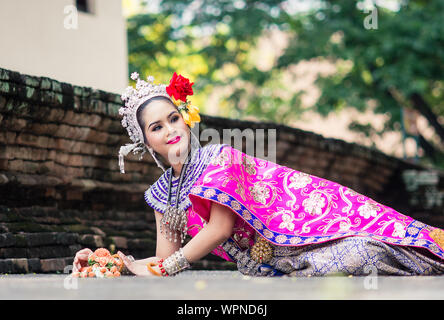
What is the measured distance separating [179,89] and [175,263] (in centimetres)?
95

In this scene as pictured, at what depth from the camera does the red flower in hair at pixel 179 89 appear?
12.5 feet

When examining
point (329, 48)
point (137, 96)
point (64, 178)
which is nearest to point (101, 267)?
point (137, 96)

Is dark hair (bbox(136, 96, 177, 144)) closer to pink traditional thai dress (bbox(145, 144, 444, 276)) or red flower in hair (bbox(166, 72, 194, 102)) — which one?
red flower in hair (bbox(166, 72, 194, 102))

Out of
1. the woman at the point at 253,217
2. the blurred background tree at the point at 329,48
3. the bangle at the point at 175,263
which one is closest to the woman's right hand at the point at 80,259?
the woman at the point at 253,217

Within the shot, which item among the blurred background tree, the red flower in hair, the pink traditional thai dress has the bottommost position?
the pink traditional thai dress

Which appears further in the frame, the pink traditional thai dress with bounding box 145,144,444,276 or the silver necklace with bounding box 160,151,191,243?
the silver necklace with bounding box 160,151,191,243

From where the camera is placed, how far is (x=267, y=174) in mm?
3768

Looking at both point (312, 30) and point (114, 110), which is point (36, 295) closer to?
point (114, 110)

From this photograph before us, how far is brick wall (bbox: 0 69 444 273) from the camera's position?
4.82 metres

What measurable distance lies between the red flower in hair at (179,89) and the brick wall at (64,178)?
4.43ft

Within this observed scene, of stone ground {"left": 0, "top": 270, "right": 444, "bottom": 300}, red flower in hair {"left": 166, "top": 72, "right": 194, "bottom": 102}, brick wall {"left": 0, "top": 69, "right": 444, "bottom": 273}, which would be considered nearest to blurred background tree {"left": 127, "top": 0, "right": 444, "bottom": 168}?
brick wall {"left": 0, "top": 69, "right": 444, "bottom": 273}

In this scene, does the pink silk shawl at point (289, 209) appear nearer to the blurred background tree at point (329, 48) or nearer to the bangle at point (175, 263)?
the bangle at point (175, 263)

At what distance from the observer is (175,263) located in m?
3.38

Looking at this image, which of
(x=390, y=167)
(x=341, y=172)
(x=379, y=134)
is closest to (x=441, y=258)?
(x=341, y=172)
